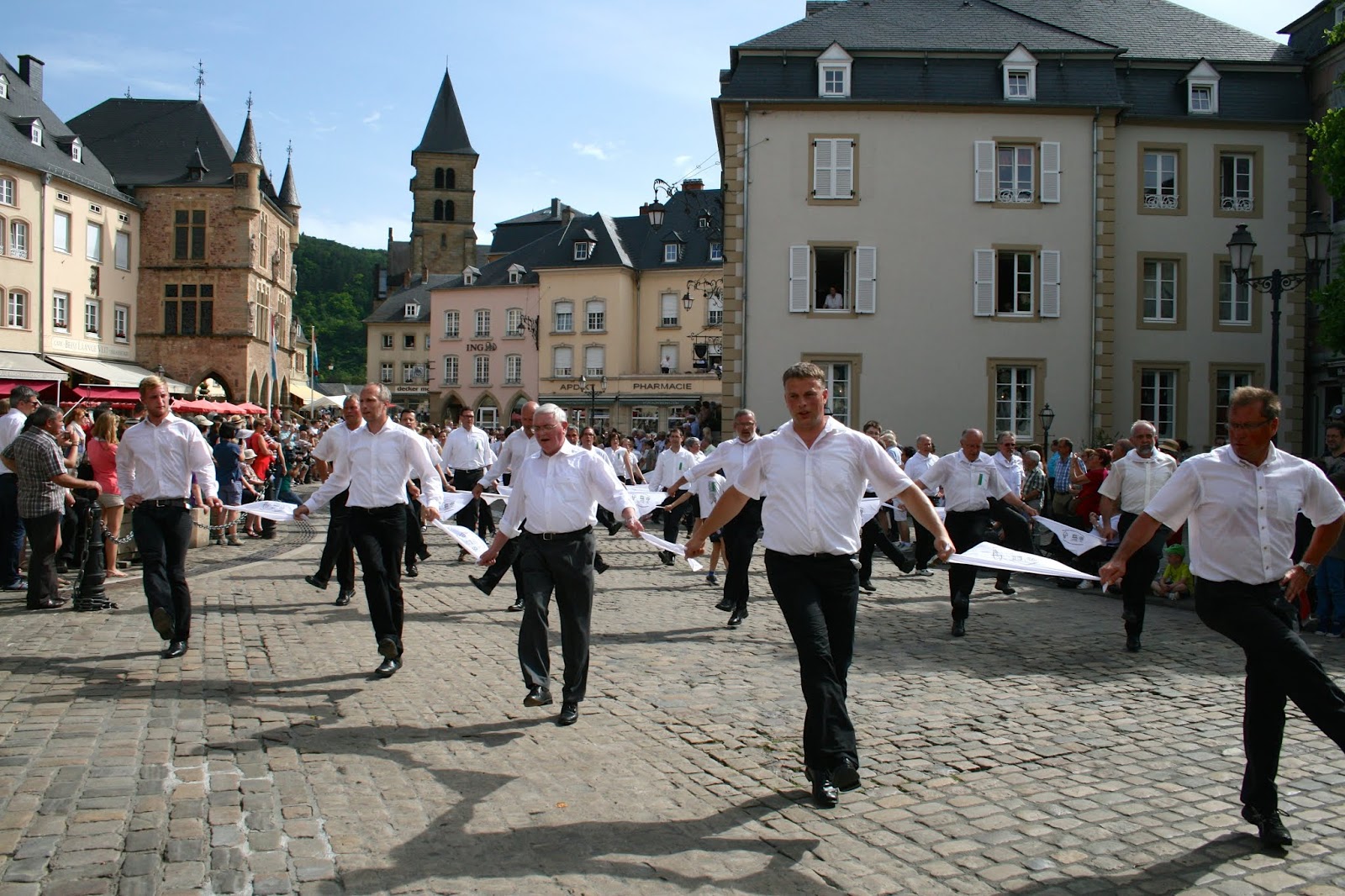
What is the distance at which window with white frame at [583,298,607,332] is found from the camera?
212 feet

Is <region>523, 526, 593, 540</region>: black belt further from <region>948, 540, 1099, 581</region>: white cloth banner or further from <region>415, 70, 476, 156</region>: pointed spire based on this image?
<region>415, 70, 476, 156</region>: pointed spire

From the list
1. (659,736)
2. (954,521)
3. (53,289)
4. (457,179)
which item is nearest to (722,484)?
(954,521)

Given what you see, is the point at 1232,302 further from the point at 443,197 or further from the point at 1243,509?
the point at 443,197

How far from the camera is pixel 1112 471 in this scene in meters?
9.91

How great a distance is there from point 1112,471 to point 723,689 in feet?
14.2

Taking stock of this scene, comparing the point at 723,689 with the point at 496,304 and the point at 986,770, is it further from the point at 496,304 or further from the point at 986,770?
the point at 496,304

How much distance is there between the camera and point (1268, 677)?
16.4 ft

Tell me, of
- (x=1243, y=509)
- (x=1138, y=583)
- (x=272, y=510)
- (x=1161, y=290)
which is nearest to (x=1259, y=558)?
(x=1243, y=509)

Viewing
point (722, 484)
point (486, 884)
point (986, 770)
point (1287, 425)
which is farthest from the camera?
point (1287, 425)

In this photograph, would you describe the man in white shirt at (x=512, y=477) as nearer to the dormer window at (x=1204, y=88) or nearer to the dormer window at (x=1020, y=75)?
the dormer window at (x=1020, y=75)

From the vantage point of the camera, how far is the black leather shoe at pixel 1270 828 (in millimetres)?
4734

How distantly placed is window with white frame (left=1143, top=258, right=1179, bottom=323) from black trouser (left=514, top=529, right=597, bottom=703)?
29671 millimetres

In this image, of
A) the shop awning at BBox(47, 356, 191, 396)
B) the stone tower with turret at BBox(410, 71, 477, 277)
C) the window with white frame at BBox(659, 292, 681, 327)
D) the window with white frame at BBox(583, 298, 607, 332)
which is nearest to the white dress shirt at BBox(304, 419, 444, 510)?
the shop awning at BBox(47, 356, 191, 396)

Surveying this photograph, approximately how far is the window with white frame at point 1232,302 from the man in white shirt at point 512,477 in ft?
84.6
